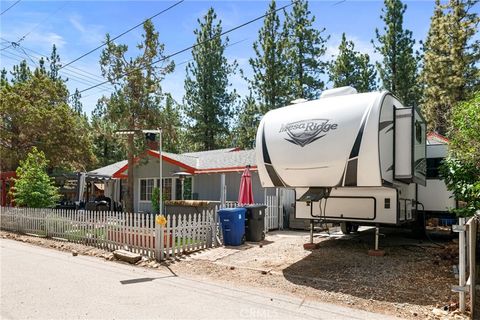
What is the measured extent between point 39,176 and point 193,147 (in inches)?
1046

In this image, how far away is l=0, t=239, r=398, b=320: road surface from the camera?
570cm

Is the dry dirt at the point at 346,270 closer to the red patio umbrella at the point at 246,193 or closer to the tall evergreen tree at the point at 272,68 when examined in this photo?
the red patio umbrella at the point at 246,193

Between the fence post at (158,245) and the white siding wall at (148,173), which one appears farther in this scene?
the white siding wall at (148,173)

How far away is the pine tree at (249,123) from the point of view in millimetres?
34250

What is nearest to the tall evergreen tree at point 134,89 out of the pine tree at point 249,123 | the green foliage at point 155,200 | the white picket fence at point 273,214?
the green foliage at point 155,200

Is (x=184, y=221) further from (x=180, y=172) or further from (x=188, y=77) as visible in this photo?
(x=188, y=77)

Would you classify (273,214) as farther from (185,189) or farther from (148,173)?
(148,173)

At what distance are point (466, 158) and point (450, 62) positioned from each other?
2011 cm

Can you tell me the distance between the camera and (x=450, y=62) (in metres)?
24.9

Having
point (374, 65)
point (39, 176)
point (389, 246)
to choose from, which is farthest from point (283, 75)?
point (389, 246)

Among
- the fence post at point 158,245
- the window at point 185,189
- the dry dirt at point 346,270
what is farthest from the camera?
the window at point 185,189

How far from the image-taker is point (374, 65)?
30.4 meters

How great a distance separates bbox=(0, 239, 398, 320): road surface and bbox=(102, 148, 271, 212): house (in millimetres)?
9864

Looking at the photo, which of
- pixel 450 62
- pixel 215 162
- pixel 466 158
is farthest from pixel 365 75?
pixel 466 158
